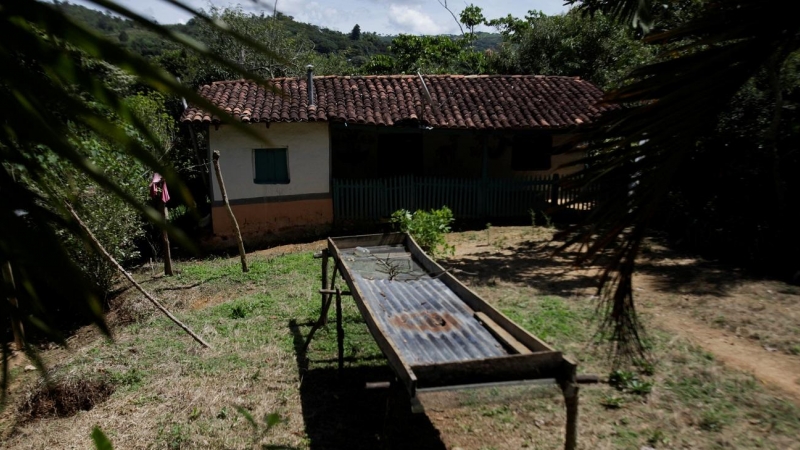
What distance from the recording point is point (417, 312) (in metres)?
5.45

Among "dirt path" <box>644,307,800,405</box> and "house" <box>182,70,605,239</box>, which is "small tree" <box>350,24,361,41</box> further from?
"dirt path" <box>644,307,800,405</box>

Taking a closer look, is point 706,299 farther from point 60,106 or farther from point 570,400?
point 60,106

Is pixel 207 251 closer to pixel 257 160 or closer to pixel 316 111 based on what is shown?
pixel 257 160

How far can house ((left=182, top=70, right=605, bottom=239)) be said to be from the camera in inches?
526

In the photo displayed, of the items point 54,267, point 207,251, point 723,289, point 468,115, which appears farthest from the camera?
point 468,115

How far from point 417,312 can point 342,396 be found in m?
1.14

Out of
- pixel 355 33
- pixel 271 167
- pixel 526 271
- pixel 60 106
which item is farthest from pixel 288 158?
pixel 355 33

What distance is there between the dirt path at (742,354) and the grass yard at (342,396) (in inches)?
5.2

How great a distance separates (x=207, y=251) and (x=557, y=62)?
13.7m

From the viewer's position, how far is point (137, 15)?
61cm

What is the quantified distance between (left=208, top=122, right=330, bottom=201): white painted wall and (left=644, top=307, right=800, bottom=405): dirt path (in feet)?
28.1

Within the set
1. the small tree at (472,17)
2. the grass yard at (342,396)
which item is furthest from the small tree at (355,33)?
the grass yard at (342,396)

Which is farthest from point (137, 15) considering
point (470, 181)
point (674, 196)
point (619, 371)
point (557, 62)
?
point (557, 62)

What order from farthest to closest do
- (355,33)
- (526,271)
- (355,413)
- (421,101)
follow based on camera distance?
(355,33) < (421,101) < (526,271) < (355,413)
